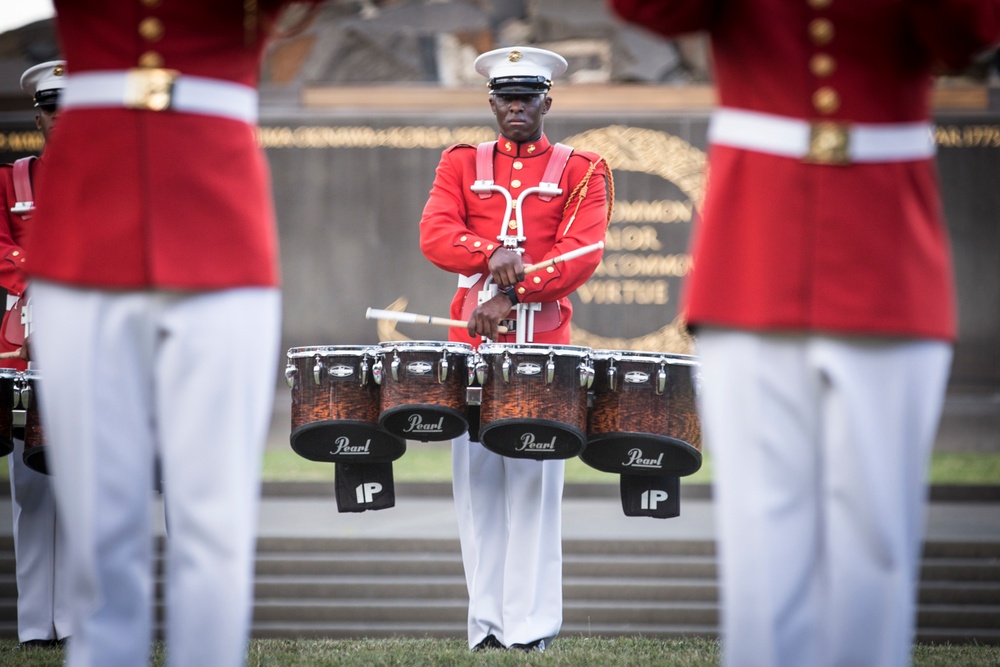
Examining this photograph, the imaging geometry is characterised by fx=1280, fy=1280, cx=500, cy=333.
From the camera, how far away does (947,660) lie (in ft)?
15.8

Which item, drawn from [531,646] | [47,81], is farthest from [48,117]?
[531,646]

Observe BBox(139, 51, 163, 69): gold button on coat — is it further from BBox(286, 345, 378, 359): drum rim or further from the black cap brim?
the black cap brim

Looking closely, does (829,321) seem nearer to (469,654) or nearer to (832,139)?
(832,139)

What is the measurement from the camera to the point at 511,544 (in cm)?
513

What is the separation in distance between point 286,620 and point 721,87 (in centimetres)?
549

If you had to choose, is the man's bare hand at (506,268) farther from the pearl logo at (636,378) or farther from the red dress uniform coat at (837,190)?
the red dress uniform coat at (837,190)

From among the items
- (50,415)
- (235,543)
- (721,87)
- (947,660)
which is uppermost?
(721,87)

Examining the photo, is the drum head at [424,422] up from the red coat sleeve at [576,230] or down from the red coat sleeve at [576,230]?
down

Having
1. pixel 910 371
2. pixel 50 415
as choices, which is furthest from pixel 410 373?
pixel 910 371

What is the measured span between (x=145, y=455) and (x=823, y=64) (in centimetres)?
156

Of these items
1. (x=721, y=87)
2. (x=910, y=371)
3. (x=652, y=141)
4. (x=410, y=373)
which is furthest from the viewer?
(x=652, y=141)

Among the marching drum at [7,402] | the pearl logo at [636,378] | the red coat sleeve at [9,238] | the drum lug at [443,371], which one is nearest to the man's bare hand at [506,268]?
the drum lug at [443,371]

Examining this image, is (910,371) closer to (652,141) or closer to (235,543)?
(235,543)

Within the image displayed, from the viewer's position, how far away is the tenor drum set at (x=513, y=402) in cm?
449
